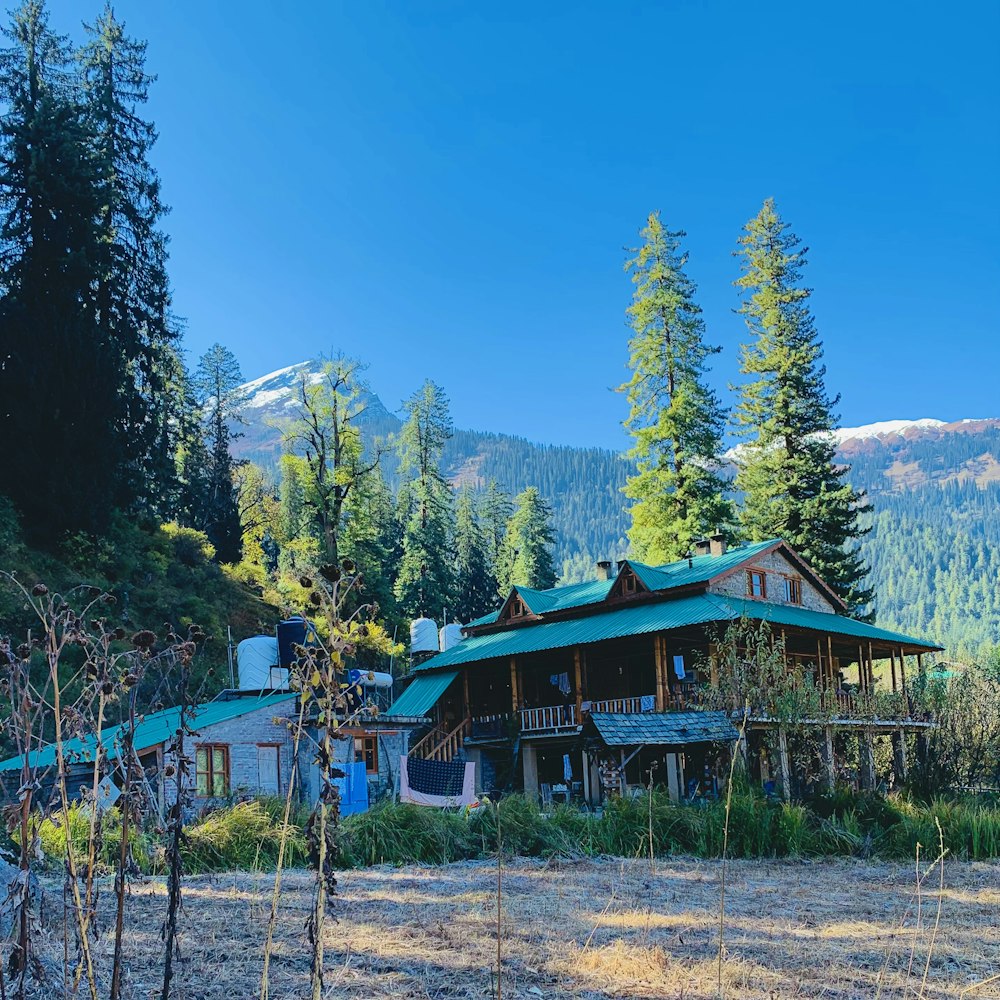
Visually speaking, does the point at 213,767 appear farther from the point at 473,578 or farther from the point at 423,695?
the point at 473,578

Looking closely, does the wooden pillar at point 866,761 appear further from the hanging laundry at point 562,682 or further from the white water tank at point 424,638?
the white water tank at point 424,638

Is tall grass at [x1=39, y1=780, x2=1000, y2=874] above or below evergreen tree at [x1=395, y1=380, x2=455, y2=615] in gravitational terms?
below

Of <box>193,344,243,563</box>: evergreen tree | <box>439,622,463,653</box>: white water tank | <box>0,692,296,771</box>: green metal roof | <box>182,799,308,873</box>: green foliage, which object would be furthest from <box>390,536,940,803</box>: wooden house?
<box>193,344,243,563</box>: evergreen tree

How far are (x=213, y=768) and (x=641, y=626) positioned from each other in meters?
Answer: 10.4

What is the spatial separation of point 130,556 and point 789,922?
25.7 metres

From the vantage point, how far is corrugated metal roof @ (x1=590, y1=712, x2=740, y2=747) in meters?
18.7

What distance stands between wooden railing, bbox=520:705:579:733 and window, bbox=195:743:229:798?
8.50m

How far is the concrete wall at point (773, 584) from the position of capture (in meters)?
26.9

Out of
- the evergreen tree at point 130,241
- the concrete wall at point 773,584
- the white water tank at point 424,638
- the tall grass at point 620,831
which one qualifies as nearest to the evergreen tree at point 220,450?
the evergreen tree at point 130,241

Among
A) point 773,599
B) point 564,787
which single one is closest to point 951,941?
point 564,787

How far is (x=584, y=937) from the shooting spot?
724 centimetres

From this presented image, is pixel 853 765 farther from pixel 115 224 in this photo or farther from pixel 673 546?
pixel 115 224

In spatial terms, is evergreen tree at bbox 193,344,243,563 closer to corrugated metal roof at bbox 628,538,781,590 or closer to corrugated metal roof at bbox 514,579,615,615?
corrugated metal roof at bbox 514,579,615,615

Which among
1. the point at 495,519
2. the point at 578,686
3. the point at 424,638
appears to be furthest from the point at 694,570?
the point at 495,519
